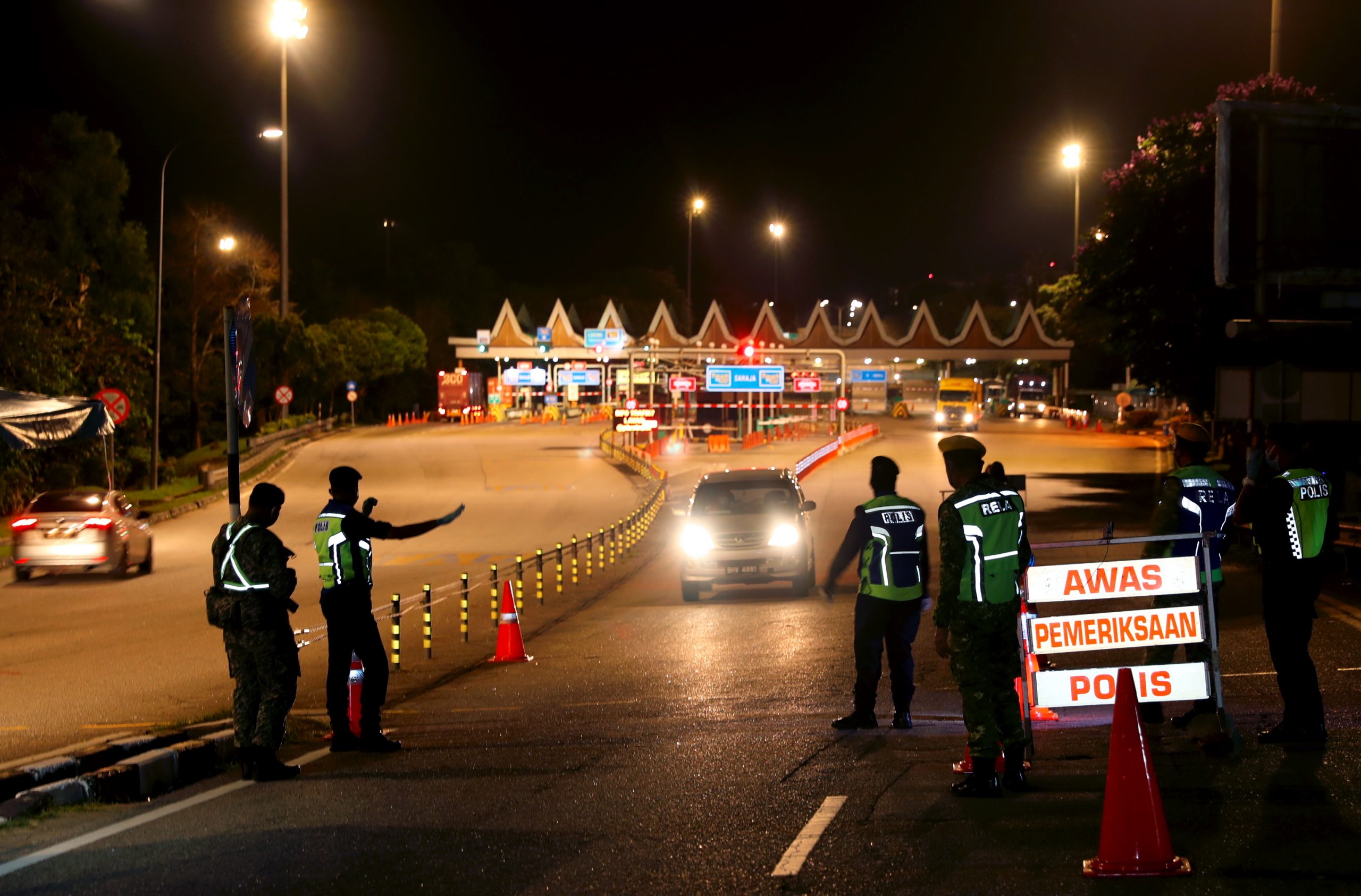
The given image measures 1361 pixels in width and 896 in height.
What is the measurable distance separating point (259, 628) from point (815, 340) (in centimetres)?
7853

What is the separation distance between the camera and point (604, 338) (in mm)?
87000

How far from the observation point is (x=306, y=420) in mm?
67875

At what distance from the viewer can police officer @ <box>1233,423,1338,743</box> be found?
7.55 metres

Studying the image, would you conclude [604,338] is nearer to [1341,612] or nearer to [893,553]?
[1341,612]

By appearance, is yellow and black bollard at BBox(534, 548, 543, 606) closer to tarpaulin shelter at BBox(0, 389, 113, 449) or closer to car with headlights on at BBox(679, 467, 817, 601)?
car with headlights on at BBox(679, 467, 817, 601)

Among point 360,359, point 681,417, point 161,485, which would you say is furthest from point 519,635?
point 360,359

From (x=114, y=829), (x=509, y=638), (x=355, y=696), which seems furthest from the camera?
(x=509, y=638)

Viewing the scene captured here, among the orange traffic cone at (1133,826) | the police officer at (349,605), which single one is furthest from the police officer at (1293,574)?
the police officer at (349,605)

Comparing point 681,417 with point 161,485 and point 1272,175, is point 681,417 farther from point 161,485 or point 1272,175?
point 1272,175

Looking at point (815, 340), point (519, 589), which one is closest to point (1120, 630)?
point (519, 589)

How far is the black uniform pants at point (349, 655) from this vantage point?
27.5ft

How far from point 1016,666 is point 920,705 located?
3101 millimetres

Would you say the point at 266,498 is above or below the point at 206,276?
below

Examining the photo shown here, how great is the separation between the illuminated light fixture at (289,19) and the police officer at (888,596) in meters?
41.8
